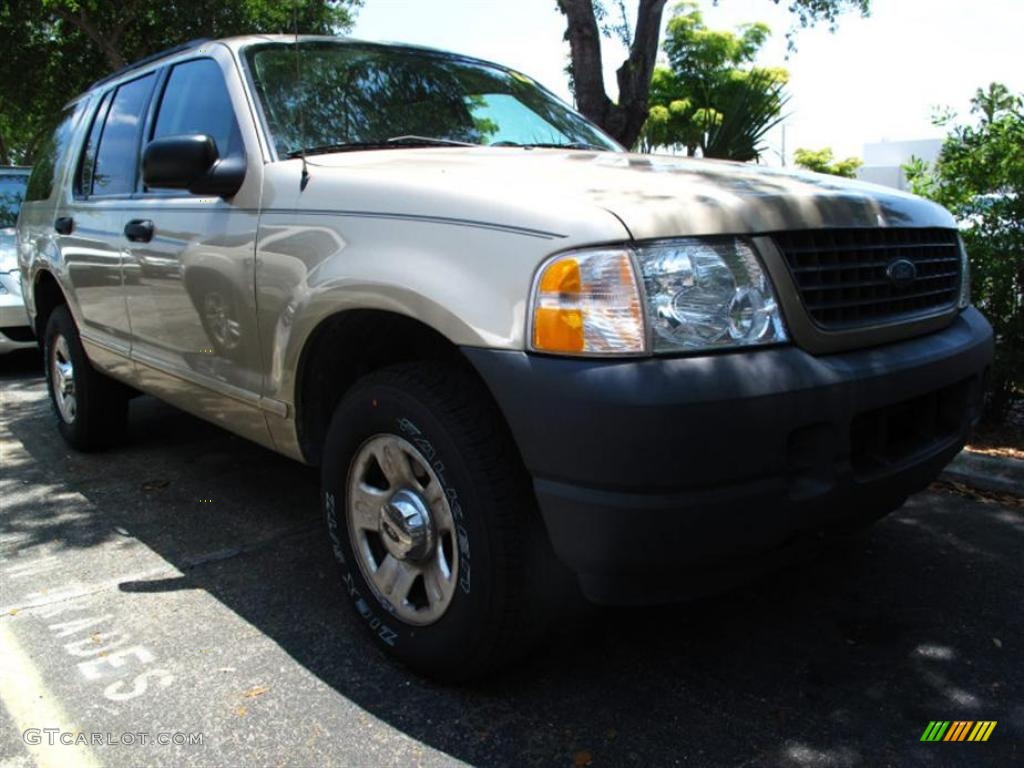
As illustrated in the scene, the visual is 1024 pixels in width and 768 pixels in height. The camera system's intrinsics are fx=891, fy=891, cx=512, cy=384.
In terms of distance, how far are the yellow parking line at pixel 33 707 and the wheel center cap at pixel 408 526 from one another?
0.93m

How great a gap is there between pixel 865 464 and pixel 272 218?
1920mm

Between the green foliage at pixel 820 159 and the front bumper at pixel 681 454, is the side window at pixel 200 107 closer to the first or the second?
the front bumper at pixel 681 454

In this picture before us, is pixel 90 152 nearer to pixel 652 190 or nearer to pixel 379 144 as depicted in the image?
pixel 379 144

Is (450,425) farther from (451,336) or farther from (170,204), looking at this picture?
(170,204)

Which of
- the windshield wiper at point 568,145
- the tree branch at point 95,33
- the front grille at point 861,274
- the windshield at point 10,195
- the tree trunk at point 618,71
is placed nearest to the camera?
the front grille at point 861,274

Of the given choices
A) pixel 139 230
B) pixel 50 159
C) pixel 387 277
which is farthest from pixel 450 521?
pixel 50 159

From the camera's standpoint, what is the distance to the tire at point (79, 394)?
485 cm

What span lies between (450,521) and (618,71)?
18.3ft

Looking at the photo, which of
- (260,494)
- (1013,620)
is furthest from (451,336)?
(260,494)

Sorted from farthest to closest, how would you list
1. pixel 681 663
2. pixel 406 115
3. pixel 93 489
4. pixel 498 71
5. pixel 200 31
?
pixel 200 31 → pixel 93 489 → pixel 498 71 → pixel 406 115 → pixel 681 663

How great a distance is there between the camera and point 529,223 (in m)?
2.11

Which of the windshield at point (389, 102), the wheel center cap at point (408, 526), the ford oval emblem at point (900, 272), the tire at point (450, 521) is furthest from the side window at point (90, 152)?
the ford oval emblem at point (900, 272)

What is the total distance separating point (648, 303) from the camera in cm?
201

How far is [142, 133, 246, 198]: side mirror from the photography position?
289 centimetres
